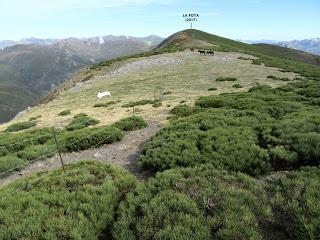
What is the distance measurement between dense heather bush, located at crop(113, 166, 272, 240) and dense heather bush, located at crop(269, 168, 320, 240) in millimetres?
459

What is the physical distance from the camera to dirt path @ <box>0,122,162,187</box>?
17.6m

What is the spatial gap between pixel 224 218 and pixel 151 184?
11.7 feet

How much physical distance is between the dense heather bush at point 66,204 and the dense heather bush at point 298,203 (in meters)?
5.08

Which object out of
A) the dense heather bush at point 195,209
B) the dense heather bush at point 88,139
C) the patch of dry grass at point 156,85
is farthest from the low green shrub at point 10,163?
the patch of dry grass at point 156,85

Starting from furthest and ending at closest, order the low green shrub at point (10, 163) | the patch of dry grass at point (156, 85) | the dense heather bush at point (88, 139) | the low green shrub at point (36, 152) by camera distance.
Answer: the patch of dry grass at point (156, 85)
the dense heather bush at point (88, 139)
the low green shrub at point (36, 152)
the low green shrub at point (10, 163)

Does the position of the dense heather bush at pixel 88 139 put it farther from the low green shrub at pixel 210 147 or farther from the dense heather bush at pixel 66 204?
the dense heather bush at pixel 66 204

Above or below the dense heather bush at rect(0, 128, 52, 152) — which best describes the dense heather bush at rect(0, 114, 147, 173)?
above

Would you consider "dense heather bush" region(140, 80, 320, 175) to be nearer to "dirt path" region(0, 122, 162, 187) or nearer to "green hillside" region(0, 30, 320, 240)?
"green hillside" region(0, 30, 320, 240)

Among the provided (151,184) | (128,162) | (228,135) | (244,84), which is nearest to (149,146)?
(128,162)

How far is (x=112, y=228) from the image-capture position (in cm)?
1069

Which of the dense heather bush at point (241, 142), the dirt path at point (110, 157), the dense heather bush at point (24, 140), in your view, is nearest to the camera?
the dense heather bush at point (241, 142)

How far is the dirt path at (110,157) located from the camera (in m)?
17.6

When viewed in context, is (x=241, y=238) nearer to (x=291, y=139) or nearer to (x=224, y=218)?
(x=224, y=218)

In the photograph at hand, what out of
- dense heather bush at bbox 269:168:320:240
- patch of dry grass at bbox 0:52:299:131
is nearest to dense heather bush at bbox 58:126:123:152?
patch of dry grass at bbox 0:52:299:131
